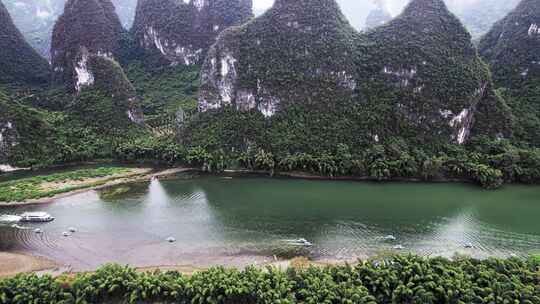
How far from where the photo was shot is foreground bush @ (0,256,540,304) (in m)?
23.6

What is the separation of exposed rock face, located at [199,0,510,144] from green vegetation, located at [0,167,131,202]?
19561mm

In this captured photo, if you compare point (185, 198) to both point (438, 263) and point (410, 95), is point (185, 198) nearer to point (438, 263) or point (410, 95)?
point (438, 263)

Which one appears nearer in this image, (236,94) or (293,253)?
(293,253)

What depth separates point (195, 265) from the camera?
30609 millimetres

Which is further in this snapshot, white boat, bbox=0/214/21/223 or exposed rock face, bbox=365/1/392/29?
exposed rock face, bbox=365/1/392/29

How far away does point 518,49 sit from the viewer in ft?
214

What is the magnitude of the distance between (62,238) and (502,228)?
42175 mm

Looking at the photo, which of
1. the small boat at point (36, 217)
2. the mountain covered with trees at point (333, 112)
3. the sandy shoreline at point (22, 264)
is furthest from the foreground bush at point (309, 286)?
the mountain covered with trees at point (333, 112)

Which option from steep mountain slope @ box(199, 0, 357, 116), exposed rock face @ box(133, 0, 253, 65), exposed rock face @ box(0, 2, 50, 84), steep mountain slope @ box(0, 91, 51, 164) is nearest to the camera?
steep mountain slope @ box(0, 91, 51, 164)

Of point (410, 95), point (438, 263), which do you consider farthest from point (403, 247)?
point (410, 95)

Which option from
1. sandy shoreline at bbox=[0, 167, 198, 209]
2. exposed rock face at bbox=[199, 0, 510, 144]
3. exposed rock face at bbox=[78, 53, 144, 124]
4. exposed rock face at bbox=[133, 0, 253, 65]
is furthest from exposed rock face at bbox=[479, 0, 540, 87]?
exposed rock face at bbox=[78, 53, 144, 124]

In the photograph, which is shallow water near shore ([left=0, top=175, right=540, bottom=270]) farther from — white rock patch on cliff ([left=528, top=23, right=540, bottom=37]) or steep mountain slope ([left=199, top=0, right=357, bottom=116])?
white rock patch on cliff ([left=528, top=23, right=540, bottom=37])

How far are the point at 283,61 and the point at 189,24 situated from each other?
146 feet

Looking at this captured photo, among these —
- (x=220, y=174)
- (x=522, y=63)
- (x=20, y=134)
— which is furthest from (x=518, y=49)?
(x=20, y=134)
